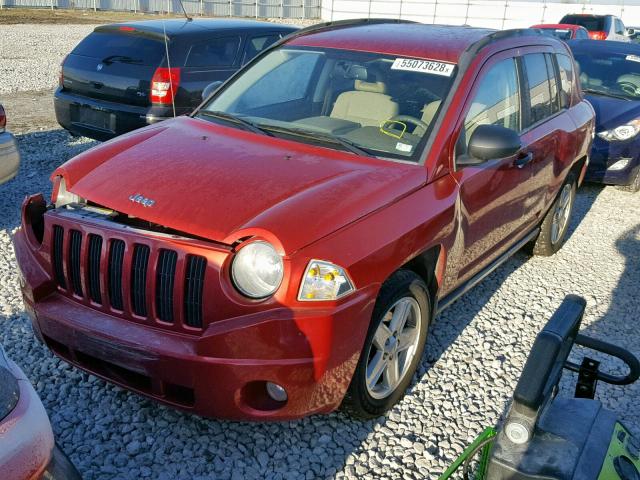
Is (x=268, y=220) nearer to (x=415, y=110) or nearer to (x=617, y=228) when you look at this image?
(x=415, y=110)

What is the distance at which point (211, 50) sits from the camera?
7699 mm

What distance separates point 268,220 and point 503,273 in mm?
3232

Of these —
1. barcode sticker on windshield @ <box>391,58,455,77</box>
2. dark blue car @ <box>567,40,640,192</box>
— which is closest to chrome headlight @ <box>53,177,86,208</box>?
barcode sticker on windshield @ <box>391,58,455,77</box>

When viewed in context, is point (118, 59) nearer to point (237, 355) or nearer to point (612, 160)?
point (237, 355)

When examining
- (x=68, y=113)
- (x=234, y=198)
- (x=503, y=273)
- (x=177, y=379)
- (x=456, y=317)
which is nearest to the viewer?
(x=177, y=379)

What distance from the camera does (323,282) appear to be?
2746mm

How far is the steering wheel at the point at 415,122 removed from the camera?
368 centimetres

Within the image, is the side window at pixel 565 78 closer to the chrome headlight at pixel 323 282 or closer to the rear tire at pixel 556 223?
the rear tire at pixel 556 223

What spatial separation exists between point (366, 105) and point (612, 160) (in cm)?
493

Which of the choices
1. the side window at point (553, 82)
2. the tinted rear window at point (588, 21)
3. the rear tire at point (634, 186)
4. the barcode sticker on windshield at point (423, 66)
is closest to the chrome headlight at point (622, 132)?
the rear tire at point (634, 186)

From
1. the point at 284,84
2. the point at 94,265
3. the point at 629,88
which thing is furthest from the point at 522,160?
the point at 629,88

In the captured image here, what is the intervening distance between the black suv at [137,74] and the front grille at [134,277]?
4199 millimetres

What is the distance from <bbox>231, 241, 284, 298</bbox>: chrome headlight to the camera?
276 cm

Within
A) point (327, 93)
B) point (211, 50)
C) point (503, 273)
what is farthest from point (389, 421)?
A: point (211, 50)
